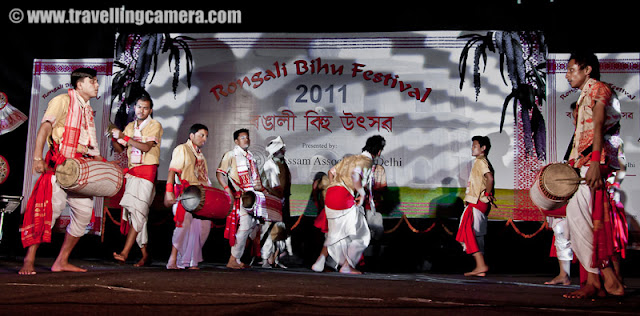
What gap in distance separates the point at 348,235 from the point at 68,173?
2.56 metres

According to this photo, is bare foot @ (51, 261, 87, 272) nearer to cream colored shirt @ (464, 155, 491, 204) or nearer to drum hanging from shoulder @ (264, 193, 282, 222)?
drum hanging from shoulder @ (264, 193, 282, 222)

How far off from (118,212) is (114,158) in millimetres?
631

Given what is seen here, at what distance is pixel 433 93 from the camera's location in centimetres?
684

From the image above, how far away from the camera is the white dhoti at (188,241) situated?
5374mm

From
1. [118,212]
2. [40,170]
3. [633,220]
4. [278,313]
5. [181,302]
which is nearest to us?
[278,313]

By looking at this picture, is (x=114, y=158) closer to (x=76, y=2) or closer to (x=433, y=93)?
(x=76, y=2)

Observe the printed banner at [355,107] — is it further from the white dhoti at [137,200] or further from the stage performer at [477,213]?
the white dhoti at [137,200]

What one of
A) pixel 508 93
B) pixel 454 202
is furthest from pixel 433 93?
pixel 454 202

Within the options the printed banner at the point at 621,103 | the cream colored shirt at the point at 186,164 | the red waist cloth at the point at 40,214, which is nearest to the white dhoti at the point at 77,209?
the red waist cloth at the point at 40,214

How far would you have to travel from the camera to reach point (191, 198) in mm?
5078

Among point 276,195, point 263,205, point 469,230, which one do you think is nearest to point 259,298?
point 263,205

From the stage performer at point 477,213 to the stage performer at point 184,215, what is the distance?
2.46 m

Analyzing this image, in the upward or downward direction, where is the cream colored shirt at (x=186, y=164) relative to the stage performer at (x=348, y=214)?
upward

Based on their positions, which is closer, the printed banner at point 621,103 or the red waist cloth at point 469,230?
the red waist cloth at point 469,230
